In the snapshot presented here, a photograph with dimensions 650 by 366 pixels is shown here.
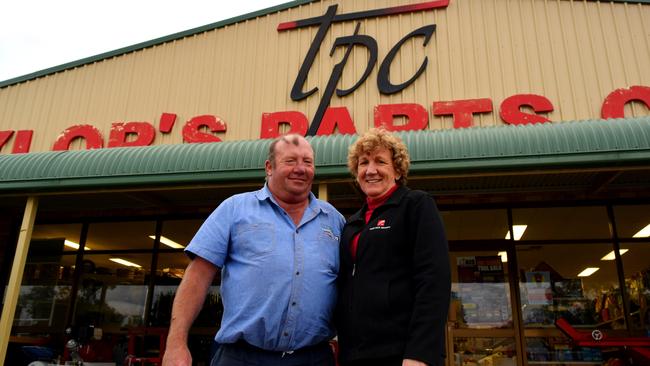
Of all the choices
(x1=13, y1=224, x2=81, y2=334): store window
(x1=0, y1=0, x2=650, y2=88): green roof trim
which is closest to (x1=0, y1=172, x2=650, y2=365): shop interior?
(x1=13, y1=224, x2=81, y2=334): store window

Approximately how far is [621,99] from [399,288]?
6410 mm

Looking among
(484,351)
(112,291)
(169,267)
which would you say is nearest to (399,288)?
(484,351)

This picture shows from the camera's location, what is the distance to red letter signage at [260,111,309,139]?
7.90 m

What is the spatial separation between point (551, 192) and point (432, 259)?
18.1 feet

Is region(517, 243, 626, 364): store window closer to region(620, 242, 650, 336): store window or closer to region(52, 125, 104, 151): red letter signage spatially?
region(620, 242, 650, 336): store window

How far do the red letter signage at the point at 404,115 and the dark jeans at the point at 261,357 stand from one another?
5474 mm

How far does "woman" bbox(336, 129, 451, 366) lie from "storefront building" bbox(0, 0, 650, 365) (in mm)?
2845

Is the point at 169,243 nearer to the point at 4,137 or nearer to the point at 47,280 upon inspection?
the point at 47,280

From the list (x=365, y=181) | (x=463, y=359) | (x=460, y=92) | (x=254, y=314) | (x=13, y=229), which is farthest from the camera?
(x=13, y=229)

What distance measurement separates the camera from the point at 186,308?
7.64 feet

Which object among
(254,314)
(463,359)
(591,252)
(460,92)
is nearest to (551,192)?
(591,252)

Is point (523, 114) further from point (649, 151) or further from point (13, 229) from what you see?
point (13, 229)

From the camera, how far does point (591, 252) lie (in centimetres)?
716

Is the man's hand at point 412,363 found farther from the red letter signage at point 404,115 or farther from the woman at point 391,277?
the red letter signage at point 404,115
